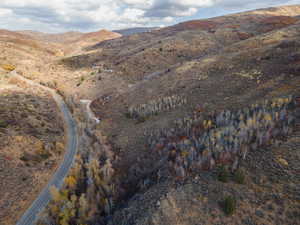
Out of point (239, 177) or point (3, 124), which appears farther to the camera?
point (3, 124)

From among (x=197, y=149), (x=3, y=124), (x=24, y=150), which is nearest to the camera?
(x=197, y=149)

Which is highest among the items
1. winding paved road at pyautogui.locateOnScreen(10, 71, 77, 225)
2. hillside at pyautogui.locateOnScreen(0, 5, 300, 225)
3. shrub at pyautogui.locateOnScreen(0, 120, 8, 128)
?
shrub at pyautogui.locateOnScreen(0, 120, 8, 128)

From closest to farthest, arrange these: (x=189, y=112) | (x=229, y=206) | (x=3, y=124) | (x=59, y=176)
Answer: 1. (x=229, y=206)
2. (x=59, y=176)
3. (x=3, y=124)
4. (x=189, y=112)

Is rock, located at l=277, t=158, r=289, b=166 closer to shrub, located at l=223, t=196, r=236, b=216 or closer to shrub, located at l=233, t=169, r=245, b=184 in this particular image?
shrub, located at l=233, t=169, r=245, b=184

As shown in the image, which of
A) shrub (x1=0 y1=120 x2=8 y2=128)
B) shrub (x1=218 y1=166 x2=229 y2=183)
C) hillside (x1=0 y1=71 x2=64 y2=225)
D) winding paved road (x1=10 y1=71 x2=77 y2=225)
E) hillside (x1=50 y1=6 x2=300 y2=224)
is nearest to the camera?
hillside (x1=50 y1=6 x2=300 y2=224)

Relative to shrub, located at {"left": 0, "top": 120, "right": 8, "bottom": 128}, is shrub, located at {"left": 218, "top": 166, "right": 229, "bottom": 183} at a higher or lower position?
lower

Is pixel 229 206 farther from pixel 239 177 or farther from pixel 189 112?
pixel 189 112

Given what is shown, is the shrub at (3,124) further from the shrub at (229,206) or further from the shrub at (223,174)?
the shrub at (229,206)

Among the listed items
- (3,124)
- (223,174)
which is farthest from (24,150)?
(223,174)

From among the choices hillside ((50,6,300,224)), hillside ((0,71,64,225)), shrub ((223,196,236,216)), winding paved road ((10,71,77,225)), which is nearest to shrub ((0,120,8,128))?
hillside ((0,71,64,225))
